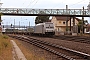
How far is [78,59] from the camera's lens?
1438cm

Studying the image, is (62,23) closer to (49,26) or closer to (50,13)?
(50,13)

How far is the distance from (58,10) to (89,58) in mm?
58451

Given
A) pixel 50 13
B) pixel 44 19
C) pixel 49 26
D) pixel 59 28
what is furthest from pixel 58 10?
pixel 44 19

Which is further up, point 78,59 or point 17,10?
point 17,10

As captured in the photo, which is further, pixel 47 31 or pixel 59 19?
pixel 59 19

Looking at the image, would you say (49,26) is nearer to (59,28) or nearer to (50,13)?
(50,13)

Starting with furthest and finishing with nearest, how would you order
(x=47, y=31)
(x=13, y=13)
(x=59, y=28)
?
(x=59, y=28), (x=13, y=13), (x=47, y=31)

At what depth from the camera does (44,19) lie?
12862 centimetres

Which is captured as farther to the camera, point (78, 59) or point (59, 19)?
point (59, 19)

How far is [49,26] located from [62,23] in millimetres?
59183

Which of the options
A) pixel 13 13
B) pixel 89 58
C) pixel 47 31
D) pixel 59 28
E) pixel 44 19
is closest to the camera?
pixel 89 58

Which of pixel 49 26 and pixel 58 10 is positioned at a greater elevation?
pixel 58 10

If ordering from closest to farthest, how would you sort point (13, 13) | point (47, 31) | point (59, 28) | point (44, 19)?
point (47, 31) < point (13, 13) < point (59, 28) < point (44, 19)

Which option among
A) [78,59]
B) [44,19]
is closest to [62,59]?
[78,59]
